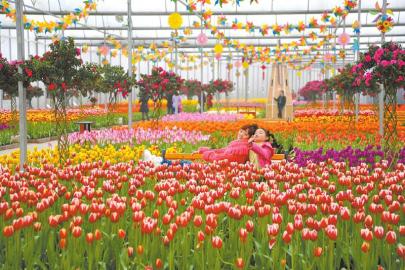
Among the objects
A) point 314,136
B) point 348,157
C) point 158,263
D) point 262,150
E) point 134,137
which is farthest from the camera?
point 314,136

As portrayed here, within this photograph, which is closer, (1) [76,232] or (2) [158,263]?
(2) [158,263]

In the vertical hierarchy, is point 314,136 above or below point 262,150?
below

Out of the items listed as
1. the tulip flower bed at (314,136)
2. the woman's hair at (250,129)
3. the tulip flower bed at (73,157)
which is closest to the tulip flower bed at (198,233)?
the tulip flower bed at (73,157)

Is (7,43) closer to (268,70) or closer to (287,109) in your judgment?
(287,109)

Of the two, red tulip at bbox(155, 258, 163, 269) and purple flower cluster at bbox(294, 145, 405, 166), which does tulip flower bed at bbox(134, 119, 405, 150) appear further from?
red tulip at bbox(155, 258, 163, 269)

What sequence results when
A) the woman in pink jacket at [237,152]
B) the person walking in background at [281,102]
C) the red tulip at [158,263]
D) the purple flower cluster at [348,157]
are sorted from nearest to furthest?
the red tulip at [158,263], the purple flower cluster at [348,157], the woman in pink jacket at [237,152], the person walking in background at [281,102]

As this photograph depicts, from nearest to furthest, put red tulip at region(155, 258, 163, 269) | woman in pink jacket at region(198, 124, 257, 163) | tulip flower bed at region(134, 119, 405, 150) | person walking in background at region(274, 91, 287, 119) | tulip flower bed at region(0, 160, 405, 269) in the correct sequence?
red tulip at region(155, 258, 163, 269), tulip flower bed at region(0, 160, 405, 269), woman in pink jacket at region(198, 124, 257, 163), tulip flower bed at region(134, 119, 405, 150), person walking in background at region(274, 91, 287, 119)

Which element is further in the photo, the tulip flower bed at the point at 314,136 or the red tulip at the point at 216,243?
the tulip flower bed at the point at 314,136

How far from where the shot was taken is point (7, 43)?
2764cm

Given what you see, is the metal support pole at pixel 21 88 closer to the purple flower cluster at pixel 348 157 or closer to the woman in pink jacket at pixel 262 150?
the woman in pink jacket at pixel 262 150

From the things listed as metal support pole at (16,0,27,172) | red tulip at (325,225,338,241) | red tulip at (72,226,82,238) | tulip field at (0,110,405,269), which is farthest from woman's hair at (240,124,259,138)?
red tulip at (72,226,82,238)

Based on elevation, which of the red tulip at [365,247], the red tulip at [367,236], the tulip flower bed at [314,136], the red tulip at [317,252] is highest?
the red tulip at [367,236]

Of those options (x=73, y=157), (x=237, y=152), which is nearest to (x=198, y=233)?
(x=237, y=152)

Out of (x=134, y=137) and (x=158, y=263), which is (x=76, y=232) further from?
(x=134, y=137)
